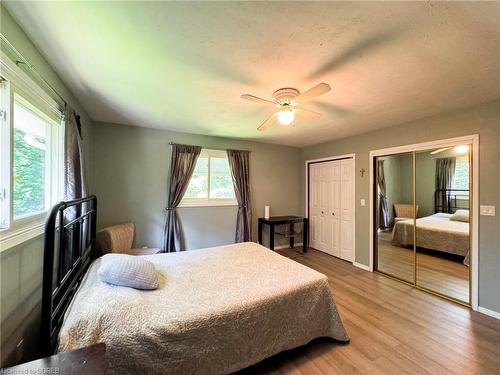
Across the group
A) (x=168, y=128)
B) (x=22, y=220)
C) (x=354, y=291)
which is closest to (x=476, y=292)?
(x=354, y=291)

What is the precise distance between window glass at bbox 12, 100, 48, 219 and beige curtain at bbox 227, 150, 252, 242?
8.96ft

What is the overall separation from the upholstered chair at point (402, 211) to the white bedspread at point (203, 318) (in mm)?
2198

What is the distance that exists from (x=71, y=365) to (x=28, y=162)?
4.82 feet

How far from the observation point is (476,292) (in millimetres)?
2453

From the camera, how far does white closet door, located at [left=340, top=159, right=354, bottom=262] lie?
3996 millimetres

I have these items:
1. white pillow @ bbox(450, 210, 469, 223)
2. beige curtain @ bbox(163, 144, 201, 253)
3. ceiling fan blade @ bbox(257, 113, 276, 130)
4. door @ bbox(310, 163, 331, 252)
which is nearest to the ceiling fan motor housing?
ceiling fan blade @ bbox(257, 113, 276, 130)

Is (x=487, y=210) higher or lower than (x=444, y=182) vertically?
lower

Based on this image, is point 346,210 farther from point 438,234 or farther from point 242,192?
point 242,192

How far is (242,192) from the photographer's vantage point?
4.23 m

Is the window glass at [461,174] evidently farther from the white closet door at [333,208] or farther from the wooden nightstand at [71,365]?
the wooden nightstand at [71,365]

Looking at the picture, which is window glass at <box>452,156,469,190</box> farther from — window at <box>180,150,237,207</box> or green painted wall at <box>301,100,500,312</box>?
window at <box>180,150,237,207</box>

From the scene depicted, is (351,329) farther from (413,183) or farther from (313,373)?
(413,183)

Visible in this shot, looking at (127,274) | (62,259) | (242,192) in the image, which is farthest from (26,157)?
(242,192)

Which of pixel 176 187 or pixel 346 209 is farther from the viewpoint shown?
pixel 346 209
